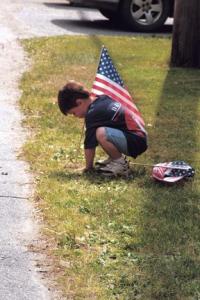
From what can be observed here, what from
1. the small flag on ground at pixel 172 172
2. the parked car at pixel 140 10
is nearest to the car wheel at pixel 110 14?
the parked car at pixel 140 10

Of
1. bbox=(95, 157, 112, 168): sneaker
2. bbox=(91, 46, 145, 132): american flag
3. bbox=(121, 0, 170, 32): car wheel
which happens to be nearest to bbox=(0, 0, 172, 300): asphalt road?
bbox=(121, 0, 170, 32): car wheel

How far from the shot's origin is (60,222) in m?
4.38

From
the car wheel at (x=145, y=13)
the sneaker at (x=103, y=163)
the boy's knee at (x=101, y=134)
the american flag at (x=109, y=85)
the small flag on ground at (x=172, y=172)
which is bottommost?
the car wheel at (x=145, y=13)

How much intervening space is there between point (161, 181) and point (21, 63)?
16.2 ft

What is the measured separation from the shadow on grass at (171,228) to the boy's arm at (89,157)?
517 millimetres

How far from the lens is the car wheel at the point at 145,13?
12.2 m

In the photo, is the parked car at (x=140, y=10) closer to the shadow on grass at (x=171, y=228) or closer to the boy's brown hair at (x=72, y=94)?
the shadow on grass at (x=171, y=228)

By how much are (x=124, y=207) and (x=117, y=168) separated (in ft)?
2.13

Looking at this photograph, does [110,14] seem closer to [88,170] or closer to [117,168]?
[88,170]

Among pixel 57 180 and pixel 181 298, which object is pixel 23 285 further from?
pixel 57 180

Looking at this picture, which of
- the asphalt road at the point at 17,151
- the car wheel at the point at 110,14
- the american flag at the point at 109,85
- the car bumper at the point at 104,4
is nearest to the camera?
the asphalt road at the point at 17,151

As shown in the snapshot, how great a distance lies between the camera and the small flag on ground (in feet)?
16.4

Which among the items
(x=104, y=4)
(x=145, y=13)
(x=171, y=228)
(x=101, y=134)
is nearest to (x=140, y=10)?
(x=145, y=13)

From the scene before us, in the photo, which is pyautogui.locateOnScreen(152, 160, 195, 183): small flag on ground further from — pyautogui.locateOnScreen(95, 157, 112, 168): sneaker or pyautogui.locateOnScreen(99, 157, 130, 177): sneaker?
pyautogui.locateOnScreen(95, 157, 112, 168): sneaker
